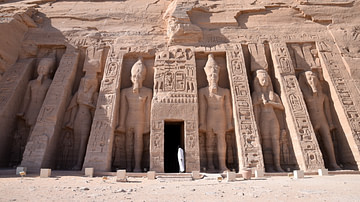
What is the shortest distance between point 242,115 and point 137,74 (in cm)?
391

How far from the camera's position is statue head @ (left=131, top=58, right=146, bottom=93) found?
28.2 ft

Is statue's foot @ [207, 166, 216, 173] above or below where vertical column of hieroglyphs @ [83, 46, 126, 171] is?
below

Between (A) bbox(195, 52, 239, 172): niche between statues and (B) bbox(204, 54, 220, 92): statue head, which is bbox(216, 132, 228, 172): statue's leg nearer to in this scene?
(A) bbox(195, 52, 239, 172): niche between statues

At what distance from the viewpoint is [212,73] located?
875cm

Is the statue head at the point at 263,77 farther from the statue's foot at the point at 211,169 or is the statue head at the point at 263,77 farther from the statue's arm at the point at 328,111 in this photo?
the statue's foot at the point at 211,169

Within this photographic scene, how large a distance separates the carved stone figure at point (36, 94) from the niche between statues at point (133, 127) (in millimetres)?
2878

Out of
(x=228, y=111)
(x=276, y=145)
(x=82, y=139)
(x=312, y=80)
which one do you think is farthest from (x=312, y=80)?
(x=82, y=139)

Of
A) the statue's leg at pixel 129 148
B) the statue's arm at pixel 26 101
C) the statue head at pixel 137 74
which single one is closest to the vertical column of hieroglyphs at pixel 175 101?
the statue head at pixel 137 74

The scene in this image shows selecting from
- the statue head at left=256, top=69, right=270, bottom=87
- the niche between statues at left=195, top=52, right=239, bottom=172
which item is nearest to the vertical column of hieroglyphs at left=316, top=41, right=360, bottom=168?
the statue head at left=256, top=69, right=270, bottom=87

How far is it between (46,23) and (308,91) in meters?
11.1

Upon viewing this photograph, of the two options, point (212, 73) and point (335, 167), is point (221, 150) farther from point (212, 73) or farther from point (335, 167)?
point (335, 167)

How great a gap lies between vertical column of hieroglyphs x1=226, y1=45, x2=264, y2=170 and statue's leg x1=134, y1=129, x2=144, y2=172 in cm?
315

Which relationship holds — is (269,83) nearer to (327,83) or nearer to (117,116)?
(327,83)

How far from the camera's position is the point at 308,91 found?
9039 millimetres
